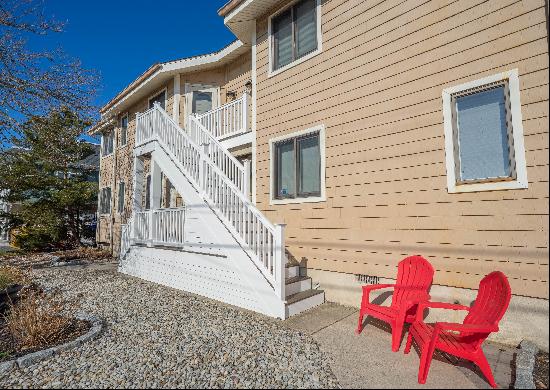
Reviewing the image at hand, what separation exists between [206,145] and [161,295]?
3.39 metres

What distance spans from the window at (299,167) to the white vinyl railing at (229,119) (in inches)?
57.5

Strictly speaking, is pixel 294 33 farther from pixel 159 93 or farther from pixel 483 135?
pixel 159 93

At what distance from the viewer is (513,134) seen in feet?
12.2

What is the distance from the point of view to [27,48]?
22.2ft

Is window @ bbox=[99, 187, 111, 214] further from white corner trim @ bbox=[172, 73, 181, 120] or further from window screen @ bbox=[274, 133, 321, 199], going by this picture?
window screen @ bbox=[274, 133, 321, 199]

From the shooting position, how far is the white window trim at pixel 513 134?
3.64m

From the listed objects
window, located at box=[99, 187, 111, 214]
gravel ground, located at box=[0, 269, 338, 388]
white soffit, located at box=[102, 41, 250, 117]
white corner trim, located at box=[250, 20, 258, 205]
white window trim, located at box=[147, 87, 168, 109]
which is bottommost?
gravel ground, located at box=[0, 269, 338, 388]

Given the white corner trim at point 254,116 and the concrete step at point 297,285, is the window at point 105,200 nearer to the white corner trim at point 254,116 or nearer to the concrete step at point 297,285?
the white corner trim at point 254,116

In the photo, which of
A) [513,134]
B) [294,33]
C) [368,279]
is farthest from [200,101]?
[513,134]

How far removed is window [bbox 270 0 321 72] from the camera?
6.31 m

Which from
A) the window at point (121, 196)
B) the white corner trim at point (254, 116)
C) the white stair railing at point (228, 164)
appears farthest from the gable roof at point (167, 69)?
the white stair railing at point (228, 164)

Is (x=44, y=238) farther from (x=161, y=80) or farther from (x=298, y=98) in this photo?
(x=298, y=98)

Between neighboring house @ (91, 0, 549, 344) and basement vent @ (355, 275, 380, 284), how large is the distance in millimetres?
28

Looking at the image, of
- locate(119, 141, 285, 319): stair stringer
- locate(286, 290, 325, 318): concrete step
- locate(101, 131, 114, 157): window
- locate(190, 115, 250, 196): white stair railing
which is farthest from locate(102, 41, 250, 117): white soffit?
locate(286, 290, 325, 318): concrete step
